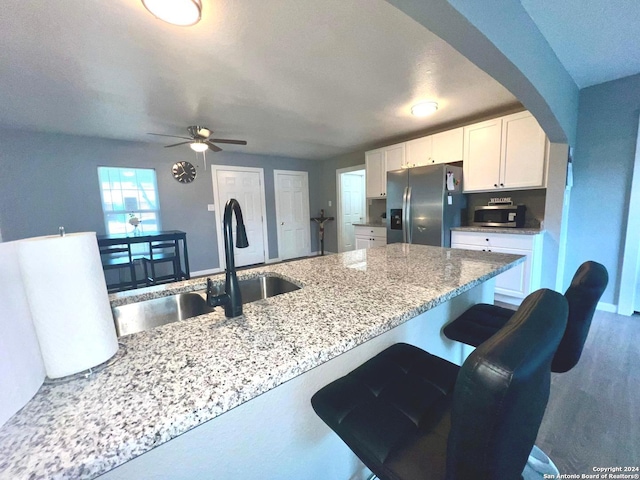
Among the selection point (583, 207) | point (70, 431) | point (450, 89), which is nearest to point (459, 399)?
point (70, 431)

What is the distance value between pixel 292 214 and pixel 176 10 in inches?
182

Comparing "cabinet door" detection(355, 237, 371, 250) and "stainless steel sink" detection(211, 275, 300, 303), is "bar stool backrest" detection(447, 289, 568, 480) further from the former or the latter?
"cabinet door" detection(355, 237, 371, 250)

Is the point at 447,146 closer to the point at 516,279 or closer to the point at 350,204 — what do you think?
the point at 516,279

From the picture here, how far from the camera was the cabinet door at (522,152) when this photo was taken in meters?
2.77

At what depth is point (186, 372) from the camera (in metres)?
0.54

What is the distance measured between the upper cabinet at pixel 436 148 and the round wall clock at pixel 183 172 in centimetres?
359

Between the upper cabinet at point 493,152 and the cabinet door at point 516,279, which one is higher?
the upper cabinet at point 493,152

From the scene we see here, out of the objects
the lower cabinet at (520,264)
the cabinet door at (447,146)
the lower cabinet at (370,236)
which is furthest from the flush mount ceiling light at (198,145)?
the lower cabinet at (520,264)

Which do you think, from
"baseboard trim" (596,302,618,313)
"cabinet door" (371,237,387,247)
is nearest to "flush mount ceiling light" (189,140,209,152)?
"cabinet door" (371,237,387,247)

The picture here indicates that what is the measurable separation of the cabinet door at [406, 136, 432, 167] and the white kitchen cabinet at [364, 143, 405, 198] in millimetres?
119

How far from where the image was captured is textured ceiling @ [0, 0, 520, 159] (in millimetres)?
1524

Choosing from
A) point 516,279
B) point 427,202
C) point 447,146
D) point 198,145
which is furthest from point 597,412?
point 198,145

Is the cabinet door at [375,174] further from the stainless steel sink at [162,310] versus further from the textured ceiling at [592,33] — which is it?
the stainless steel sink at [162,310]

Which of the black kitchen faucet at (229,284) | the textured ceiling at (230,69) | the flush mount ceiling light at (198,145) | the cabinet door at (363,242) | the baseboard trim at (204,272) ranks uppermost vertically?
the textured ceiling at (230,69)
